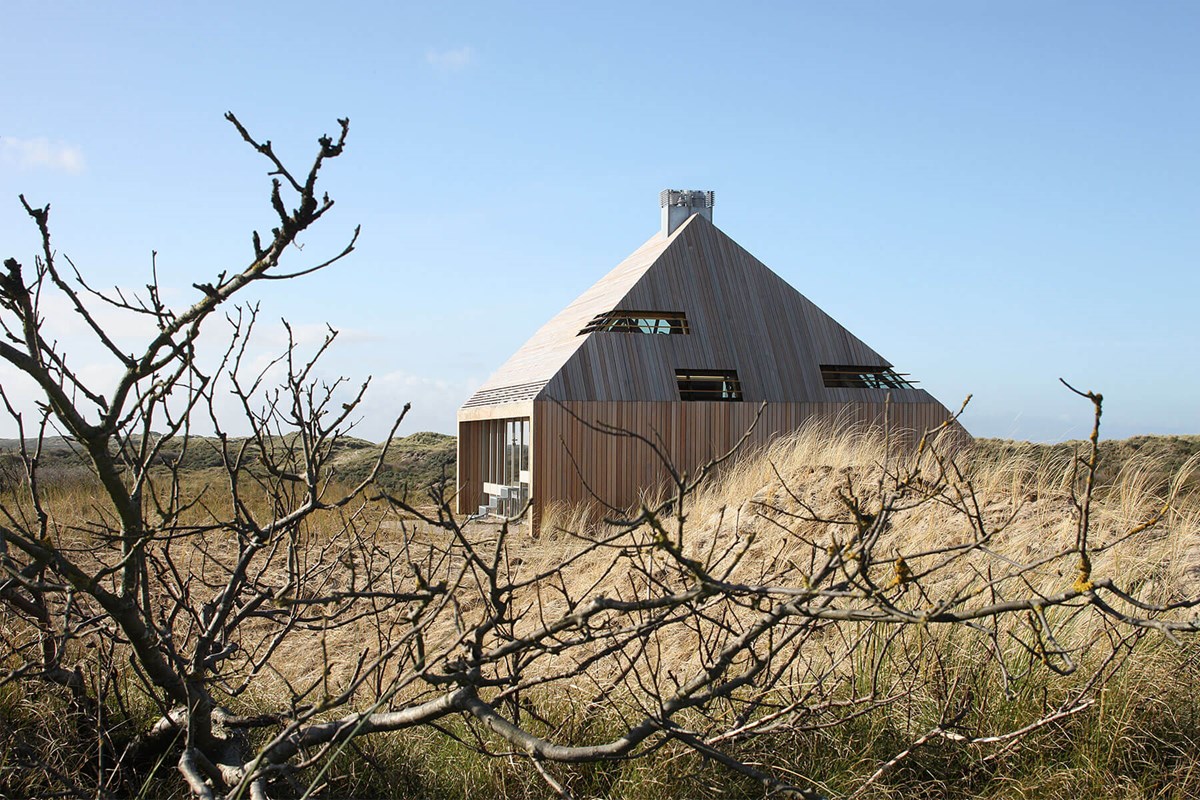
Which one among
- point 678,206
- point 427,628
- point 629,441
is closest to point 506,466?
point 629,441

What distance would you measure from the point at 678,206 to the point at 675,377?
3.60m

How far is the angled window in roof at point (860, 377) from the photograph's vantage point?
17.1 meters

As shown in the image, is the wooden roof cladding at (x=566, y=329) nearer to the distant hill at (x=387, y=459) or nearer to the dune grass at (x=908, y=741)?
the distant hill at (x=387, y=459)

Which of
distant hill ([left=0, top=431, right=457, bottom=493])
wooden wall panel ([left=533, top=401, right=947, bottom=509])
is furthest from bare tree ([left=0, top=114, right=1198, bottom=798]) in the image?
distant hill ([left=0, top=431, right=457, bottom=493])

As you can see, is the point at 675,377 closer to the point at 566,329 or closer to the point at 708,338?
the point at 708,338

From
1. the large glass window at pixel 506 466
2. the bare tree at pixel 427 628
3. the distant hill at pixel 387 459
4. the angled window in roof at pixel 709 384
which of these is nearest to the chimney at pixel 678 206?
the angled window in roof at pixel 709 384

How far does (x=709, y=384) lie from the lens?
1628 cm

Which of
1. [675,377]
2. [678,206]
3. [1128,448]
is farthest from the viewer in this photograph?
[1128,448]

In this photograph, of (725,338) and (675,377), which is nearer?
(675,377)

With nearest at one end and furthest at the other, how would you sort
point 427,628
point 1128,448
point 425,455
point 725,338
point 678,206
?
point 427,628, point 725,338, point 678,206, point 1128,448, point 425,455

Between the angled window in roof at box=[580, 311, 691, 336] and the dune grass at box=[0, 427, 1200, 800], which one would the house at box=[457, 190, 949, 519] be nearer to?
the angled window in roof at box=[580, 311, 691, 336]

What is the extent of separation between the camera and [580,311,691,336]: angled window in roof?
1596 cm

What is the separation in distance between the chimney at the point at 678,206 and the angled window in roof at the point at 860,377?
11.4 ft

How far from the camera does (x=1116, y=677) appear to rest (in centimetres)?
455
